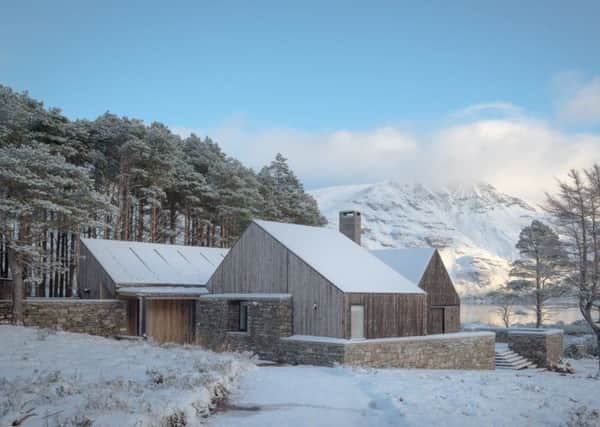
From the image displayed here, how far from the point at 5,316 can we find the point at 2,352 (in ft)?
26.3

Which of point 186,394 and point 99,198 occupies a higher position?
point 99,198

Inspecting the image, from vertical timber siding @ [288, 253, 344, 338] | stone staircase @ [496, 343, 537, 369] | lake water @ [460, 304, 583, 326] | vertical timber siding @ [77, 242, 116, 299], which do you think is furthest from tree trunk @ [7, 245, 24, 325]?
lake water @ [460, 304, 583, 326]

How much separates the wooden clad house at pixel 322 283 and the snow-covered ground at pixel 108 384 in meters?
6.09

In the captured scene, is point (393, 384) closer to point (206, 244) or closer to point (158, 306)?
point (158, 306)

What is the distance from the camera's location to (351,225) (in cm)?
3083

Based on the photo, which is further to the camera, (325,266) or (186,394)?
(325,266)

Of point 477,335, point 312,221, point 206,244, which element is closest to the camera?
point 477,335

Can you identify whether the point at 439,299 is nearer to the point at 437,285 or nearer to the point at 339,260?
the point at 437,285

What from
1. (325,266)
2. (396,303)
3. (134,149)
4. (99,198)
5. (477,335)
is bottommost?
(477,335)

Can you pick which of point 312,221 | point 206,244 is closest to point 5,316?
point 206,244

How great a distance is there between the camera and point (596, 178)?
2670 cm

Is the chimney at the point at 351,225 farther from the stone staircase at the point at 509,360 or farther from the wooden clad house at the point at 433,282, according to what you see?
the stone staircase at the point at 509,360

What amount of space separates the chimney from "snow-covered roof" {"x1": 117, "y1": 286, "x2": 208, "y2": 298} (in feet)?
26.3

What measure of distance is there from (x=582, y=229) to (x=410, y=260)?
861cm
